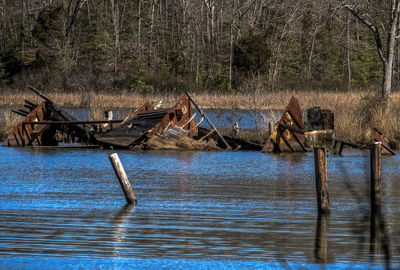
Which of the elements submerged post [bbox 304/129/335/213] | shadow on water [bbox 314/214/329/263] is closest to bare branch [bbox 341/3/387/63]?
submerged post [bbox 304/129/335/213]

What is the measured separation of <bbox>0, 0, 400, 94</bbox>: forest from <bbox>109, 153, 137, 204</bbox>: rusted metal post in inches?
1967

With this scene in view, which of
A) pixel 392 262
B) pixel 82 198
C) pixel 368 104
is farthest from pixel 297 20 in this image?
pixel 392 262

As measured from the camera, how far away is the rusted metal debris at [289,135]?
23.8 m

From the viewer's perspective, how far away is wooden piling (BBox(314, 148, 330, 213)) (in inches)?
471

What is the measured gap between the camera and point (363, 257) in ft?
31.2

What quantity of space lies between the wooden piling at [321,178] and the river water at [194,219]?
0.73ft

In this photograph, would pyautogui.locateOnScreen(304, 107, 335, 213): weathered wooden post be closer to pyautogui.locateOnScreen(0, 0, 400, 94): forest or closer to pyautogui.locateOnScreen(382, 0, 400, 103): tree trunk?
pyautogui.locateOnScreen(382, 0, 400, 103): tree trunk

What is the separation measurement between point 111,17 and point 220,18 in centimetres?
1082

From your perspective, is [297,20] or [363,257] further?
[297,20]

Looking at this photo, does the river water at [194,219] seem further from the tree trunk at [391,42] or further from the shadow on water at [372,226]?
the tree trunk at [391,42]

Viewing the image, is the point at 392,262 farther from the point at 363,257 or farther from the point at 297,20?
the point at 297,20

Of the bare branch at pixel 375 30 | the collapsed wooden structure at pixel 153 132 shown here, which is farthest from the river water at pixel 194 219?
the bare branch at pixel 375 30

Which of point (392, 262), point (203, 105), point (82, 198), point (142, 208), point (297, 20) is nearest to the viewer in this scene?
point (392, 262)

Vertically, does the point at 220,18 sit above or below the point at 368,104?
above
